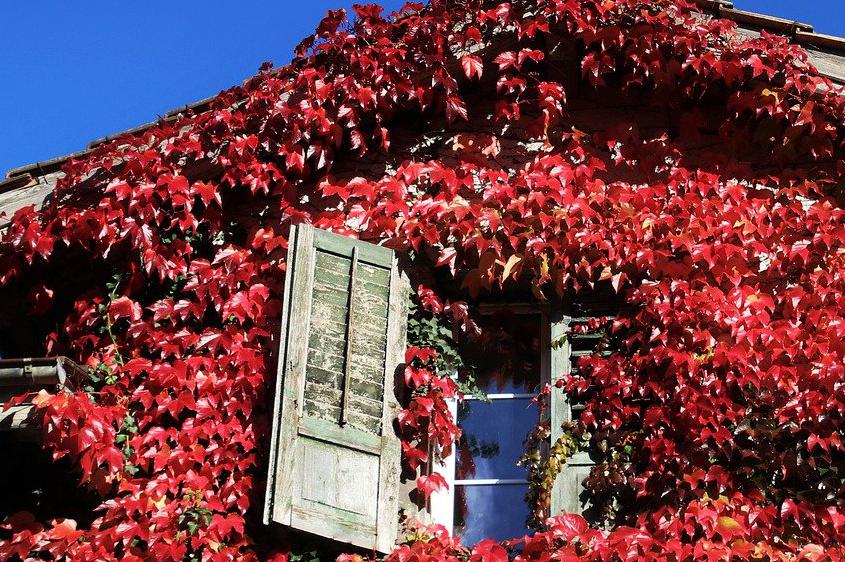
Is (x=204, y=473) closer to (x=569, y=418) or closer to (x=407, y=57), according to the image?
(x=569, y=418)

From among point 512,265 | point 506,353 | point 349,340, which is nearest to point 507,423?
point 506,353

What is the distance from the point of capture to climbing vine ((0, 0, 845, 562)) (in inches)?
273

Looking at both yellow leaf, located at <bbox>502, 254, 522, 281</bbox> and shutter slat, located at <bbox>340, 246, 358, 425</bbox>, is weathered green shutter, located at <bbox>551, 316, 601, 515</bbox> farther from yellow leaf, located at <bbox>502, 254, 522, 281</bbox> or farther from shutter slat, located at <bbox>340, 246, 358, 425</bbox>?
shutter slat, located at <bbox>340, 246, 358, 425</bbox>

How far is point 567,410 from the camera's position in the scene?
7.40 meters

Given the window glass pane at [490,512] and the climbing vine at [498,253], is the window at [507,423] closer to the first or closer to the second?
the window glass pane at [490,512]

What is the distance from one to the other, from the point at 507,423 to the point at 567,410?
388 mm

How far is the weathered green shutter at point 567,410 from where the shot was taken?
280 inches

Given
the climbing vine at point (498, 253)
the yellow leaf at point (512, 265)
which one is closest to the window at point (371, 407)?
the climbing vine at point (498, 253)

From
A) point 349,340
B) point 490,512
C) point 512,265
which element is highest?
point 512,265

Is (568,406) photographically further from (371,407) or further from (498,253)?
(371,407)

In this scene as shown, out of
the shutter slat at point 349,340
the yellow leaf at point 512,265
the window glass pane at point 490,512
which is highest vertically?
the yellow leaf at point 512,265

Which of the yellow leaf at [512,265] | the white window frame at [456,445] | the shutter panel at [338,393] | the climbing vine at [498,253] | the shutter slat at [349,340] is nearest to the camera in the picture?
the shutter panel at [338,393]

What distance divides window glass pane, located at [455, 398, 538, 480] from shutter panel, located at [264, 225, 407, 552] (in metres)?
0.53

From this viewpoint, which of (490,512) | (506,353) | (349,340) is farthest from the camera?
(506,353)
